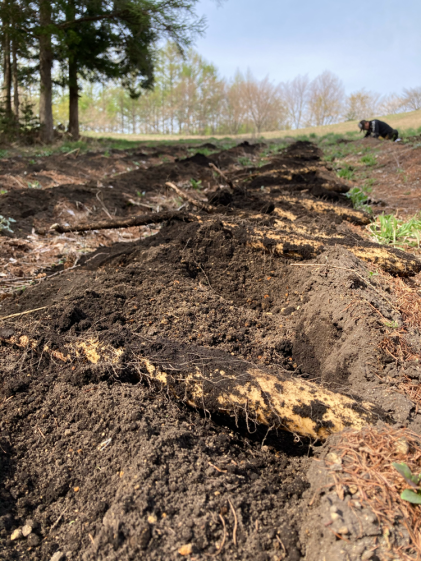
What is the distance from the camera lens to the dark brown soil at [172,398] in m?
1.39

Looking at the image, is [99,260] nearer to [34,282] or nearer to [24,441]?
[34,282]

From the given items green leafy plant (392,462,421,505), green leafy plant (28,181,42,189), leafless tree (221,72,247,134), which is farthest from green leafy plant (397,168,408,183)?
leafless tree (221,72,247,134)

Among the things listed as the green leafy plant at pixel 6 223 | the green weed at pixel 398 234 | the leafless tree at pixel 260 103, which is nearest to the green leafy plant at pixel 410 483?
the green weed at pixel 398 234

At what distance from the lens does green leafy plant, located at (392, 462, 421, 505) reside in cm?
122

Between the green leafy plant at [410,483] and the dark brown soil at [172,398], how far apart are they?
1.24 feet

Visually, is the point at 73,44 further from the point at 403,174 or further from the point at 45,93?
the point at 403,174

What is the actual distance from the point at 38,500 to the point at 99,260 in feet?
8.28

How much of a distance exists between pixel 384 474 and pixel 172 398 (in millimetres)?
1090

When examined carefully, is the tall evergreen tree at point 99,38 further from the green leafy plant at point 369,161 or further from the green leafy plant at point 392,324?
the green leafy plant at point 392,324

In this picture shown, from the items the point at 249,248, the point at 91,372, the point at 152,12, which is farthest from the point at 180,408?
the point at 152,12

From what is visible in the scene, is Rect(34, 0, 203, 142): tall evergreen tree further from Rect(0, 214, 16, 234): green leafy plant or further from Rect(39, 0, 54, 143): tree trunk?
Rect(0, 214, 16, 234): green leafy plant

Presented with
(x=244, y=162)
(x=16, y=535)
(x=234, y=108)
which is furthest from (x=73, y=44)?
(x=234, y=108)

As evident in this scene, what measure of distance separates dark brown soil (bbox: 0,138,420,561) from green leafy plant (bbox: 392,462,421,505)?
0.38m

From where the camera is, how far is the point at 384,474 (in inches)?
52.8
